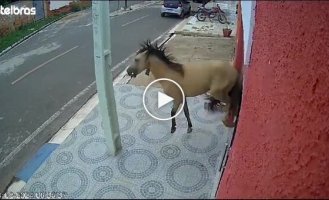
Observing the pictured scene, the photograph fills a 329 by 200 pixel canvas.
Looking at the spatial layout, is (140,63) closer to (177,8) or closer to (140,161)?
(140,161)

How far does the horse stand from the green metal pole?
491 mm

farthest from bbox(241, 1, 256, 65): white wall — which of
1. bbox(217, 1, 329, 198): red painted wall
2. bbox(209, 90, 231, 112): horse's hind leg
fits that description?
bbox(209, 90, 231, 112): horse's hind leg

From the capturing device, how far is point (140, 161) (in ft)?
13.5

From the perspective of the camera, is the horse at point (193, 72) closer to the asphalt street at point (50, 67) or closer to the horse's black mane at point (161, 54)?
the horse's black mane at point (161, 54)

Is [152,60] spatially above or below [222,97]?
above

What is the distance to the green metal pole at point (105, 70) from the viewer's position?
11.7 feet

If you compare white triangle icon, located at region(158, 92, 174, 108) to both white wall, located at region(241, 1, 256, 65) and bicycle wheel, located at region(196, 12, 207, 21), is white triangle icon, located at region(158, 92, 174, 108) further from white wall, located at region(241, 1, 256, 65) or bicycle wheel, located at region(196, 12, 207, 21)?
bicycle wheel, located at region(196, 12, 207, 21)

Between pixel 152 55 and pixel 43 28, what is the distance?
33.4 ft

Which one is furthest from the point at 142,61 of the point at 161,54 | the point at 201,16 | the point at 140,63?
the point at 201,16

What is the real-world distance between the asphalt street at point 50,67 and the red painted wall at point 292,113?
14.0 ft

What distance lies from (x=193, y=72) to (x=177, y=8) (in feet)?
34.9

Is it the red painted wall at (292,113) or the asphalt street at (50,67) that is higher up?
the red painted wall at (292,113)

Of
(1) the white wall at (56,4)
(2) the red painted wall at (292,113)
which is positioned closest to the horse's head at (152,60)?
(2) the red painted wall at (292,113)

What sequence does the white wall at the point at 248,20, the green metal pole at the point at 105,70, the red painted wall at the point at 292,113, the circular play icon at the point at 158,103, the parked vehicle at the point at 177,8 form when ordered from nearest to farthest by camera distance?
1. the red painted wall at the point at 292,113
2. the white wall at the point at 248,20
3. the green metal pole at the point at 105,70
4. the circular play icon at the point at 158,103
5. the parked vehicle at the point at 177,8
